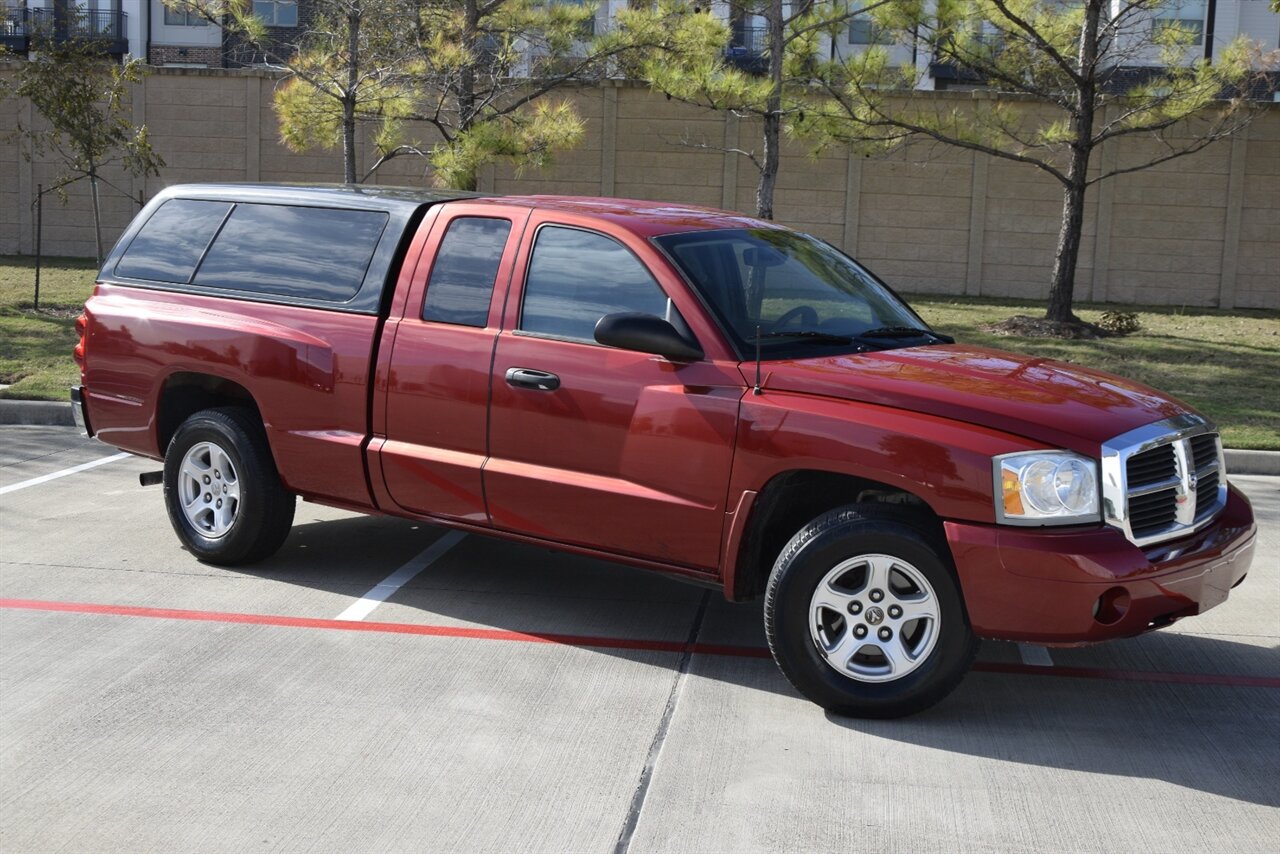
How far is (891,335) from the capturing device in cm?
602

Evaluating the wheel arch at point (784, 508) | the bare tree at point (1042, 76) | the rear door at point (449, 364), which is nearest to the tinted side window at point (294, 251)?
the rear door at point (449, 364)

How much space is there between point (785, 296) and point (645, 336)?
33.7 inches

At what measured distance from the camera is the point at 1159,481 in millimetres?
5020

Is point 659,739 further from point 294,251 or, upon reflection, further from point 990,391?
point 294,251

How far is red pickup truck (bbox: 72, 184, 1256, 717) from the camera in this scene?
485 centimetres

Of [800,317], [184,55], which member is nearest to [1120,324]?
[800,317]

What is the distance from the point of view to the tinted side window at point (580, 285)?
5.75 m

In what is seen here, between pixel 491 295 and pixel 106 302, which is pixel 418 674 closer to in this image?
pixel 491 295

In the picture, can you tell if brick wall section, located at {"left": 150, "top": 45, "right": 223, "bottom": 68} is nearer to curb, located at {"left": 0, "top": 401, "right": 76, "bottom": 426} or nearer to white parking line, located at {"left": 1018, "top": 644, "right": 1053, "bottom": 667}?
curb, located at {"left": 0, "top": 401, "right": 76, "bottom": 426}

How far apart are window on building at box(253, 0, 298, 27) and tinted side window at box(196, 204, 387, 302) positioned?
98.8 feet

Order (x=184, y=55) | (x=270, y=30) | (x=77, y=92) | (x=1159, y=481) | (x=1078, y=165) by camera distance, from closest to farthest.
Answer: (x=1159, y=481) < (x=1078, y=165) < (x=77, y=92) < (x=270, y=30) < (x=184, y=55)

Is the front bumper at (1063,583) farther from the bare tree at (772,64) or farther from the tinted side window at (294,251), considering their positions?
the bare tree at (772,64)

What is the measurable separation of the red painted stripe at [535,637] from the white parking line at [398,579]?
165 mm

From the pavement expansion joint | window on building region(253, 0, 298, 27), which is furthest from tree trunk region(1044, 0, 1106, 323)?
window on building region(253, 0, 298, 27)
